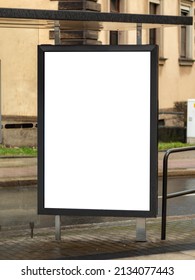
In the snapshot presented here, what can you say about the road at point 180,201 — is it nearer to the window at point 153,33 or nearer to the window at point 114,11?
the window at point 114,11

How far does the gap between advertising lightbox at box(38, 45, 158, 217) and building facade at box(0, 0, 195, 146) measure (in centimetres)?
27

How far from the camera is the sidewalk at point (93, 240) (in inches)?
302

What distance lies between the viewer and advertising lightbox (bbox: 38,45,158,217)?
8016mm

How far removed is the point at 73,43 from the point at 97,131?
11.2 m

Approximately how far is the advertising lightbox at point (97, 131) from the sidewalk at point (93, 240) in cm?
39

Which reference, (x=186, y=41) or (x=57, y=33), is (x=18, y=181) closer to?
(x=57, y=33)

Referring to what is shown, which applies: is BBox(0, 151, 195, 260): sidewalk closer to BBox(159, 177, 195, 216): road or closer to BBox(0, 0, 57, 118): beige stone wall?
BBox(0, 0, 57, 118): beige stone wall

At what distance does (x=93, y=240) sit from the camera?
28.1 ft

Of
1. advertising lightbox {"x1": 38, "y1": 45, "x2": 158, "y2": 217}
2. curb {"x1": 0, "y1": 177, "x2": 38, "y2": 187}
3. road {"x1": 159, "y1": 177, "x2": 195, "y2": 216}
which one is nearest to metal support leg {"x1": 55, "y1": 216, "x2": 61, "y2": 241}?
advertising lightbox {"x1": 38, "y1": 45, "x2": 158, "y2": 217}

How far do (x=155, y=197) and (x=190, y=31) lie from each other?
2430cm

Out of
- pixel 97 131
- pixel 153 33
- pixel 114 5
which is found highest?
pixel 114 5

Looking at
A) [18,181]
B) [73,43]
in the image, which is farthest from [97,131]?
[73,43]

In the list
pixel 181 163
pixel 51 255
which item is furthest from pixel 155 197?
pixel 181 163

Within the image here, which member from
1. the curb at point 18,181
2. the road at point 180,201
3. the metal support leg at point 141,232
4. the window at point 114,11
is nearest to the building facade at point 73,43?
the window at point 114,11
